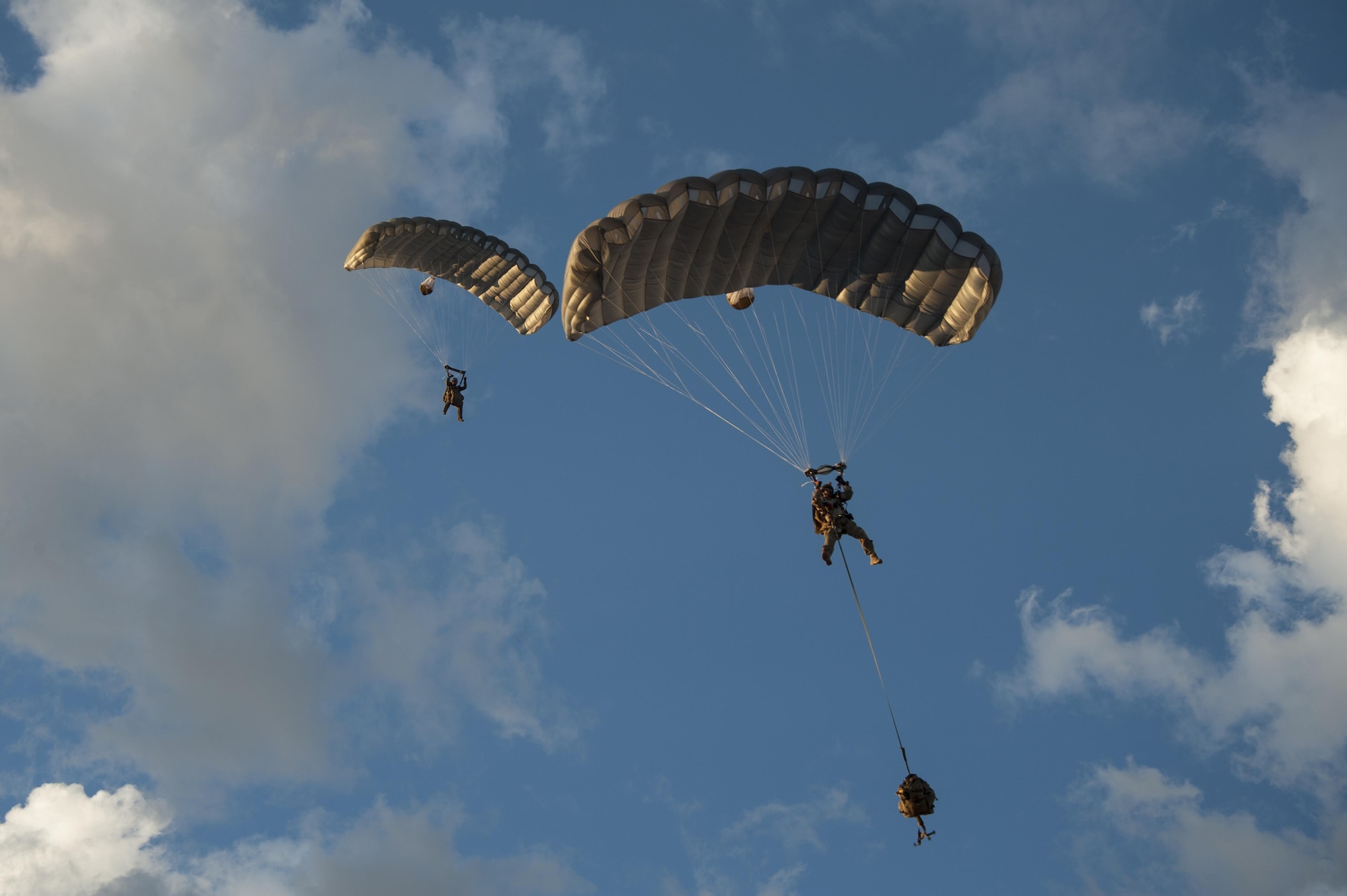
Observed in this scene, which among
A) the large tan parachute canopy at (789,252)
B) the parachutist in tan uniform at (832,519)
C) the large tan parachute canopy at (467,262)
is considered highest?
the large tan parachute canopy at (467,262)

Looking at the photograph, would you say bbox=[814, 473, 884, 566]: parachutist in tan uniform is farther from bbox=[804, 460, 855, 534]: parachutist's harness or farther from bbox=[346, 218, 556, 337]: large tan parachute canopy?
bbox=[346, 218, 556, 337]: large tan parachute canopy

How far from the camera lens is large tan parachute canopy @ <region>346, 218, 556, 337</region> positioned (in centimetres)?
2547

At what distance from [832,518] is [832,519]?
10 mm

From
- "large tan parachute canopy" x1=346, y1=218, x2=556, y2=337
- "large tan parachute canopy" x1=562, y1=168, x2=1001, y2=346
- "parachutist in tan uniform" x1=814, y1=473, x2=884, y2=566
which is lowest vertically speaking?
"parachutist in tan uniform" x1=814, y1=473, x2=884, y2=566

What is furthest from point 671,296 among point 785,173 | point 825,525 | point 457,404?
point 457,404

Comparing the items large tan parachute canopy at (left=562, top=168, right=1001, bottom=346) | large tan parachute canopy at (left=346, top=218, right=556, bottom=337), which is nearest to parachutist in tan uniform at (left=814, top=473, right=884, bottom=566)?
large tan parachute canopy at (left=562, top=168, right=1001, bottom=346)

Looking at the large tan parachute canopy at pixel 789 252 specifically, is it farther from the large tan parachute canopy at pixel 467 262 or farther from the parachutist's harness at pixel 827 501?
the large tan parachute canopy at pixel 467 262

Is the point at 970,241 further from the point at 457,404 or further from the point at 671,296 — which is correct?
the point at 457,404

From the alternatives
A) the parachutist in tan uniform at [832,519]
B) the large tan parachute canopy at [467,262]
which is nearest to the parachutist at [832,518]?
the parachutist in tan uniform at [832,519]

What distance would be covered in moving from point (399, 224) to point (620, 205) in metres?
10.3

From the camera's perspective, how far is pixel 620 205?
1650 centimetres

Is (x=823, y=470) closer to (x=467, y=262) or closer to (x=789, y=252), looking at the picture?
(x=789, y=252)

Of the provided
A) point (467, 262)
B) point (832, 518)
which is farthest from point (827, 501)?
point (467, 262)

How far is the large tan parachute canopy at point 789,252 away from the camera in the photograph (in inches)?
648
